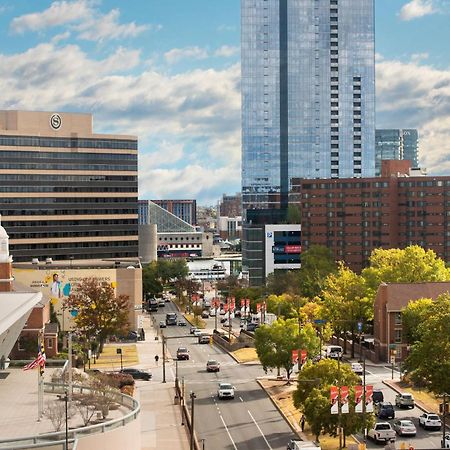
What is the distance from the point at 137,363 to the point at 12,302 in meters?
36.9

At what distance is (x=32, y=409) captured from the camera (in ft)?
207

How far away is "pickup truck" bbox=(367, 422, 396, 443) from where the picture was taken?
73438 millimetres

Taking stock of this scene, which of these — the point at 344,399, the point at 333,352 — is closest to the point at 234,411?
the point at 344,399

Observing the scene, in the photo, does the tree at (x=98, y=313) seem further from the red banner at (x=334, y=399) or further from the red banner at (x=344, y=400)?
the red banner at (x=334, y=399)

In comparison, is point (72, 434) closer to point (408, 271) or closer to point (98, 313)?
point (98, 313)

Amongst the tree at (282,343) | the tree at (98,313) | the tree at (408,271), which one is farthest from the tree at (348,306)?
the tree at (98,313)

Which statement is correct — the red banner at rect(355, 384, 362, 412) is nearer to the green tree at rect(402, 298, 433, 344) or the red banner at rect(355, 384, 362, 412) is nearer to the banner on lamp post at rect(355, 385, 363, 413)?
the banner on lamp post at rect(355, 385, 363, 413)

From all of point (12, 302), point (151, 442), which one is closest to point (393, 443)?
point (151, 442)

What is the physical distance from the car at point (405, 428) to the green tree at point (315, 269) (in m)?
89.9

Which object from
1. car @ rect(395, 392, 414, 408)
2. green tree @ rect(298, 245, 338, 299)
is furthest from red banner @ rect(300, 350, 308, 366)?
green tree @ rect(298, 245, 338, 299)

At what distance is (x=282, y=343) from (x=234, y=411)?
14819mm

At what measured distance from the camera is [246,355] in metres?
127

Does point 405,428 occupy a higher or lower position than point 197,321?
higher

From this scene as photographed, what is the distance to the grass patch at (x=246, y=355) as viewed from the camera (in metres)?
123
